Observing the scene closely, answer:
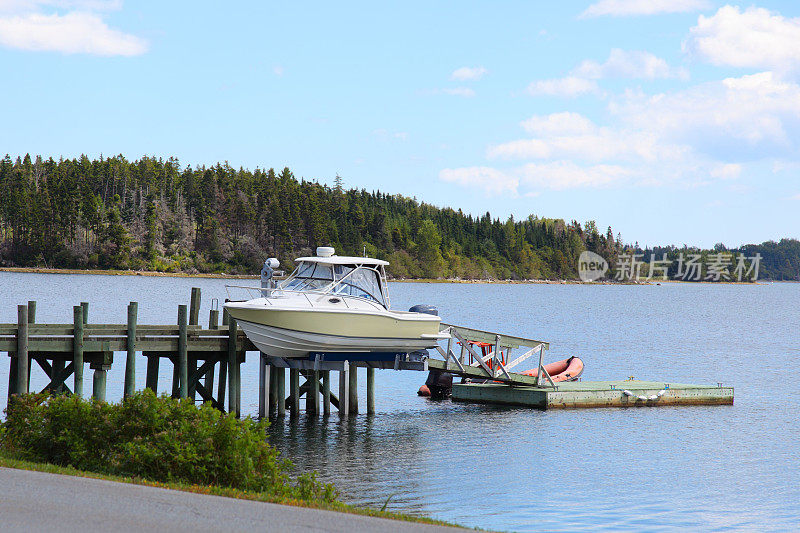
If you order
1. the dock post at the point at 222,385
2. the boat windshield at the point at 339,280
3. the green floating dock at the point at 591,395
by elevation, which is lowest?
the green floating dock at the point at 591,395

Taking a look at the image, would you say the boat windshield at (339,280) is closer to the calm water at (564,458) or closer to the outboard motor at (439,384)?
the calm water at (564,458)

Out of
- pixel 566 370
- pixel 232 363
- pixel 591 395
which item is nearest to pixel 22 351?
pixel 232 363

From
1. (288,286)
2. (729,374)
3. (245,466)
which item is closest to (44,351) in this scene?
(288,286)

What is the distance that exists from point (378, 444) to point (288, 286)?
517 centimetres

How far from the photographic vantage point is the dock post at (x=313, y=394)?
26.9 meters

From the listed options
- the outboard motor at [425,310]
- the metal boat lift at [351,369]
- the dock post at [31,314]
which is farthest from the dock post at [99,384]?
the outboard motor at [425,310]

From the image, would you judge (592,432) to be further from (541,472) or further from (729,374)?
(729,374)

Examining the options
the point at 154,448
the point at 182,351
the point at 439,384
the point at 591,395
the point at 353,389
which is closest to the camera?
the point at 154,448

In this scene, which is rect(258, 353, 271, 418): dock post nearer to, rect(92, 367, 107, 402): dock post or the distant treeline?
rect(92, 367, 107, 402): dock post

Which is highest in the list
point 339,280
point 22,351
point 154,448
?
point 339,280

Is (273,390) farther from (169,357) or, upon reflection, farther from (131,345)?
(131,345)

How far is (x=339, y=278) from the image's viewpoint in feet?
82.5

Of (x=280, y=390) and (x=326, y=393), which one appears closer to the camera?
(x=280, y=390)

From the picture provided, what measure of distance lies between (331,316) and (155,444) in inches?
449
